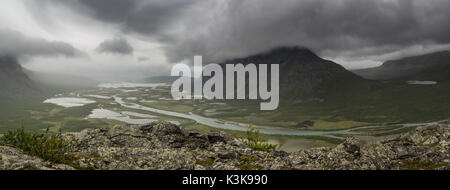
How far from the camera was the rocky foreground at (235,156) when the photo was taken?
80.3 feet

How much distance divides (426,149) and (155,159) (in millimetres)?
31618

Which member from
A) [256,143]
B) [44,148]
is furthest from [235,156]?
[44,148]

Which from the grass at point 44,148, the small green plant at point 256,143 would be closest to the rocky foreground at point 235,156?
the grass at point 44,148

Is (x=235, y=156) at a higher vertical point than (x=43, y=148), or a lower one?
lower

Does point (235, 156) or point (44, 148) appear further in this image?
point (235, 156)

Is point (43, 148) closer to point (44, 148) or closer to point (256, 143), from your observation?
point (44, 148)

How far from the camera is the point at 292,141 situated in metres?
186

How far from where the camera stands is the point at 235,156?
30.2m

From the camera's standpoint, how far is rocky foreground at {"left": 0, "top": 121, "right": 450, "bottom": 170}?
2448cm

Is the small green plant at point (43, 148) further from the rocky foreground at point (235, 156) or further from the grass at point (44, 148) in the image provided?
the rocky foreground at point (235, 156)

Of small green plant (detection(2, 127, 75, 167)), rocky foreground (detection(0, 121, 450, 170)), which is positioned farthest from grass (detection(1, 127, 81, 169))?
rocky foreground (detection(0, 121, 450, 170))

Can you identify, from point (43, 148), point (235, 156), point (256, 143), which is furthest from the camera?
point (256, 143)
